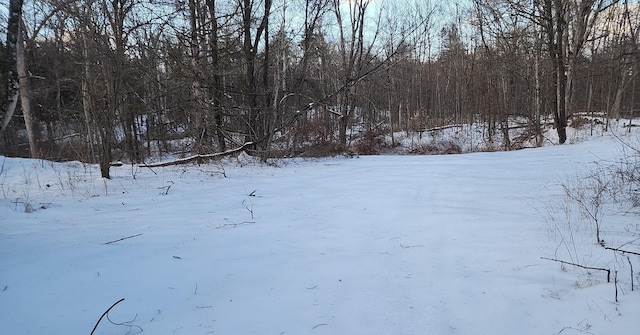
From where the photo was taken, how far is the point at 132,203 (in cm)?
521

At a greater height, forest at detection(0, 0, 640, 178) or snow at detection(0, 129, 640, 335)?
forest at detection(0, 0, 640, 178)

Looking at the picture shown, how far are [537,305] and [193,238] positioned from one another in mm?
3082

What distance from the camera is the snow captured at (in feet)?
7.06

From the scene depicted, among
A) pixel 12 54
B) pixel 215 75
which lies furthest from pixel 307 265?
pixel 215 75

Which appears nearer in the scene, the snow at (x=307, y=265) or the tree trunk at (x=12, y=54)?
the snow at (x=307, y=265)

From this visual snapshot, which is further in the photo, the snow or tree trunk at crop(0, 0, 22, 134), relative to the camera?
tree trunk at crop(0, 0, 22, 134)

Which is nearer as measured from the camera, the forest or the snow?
the snow

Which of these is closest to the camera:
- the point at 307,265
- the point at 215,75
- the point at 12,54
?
the point at 307,265

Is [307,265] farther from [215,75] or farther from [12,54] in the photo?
[215,75]

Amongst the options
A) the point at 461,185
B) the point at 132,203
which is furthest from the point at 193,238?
the point at 461,185

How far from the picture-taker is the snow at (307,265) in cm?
215

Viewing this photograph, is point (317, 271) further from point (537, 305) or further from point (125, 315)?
point (537, 305)

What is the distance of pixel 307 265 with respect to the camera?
299 centimetres

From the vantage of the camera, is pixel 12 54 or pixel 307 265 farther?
pixel 12 54
